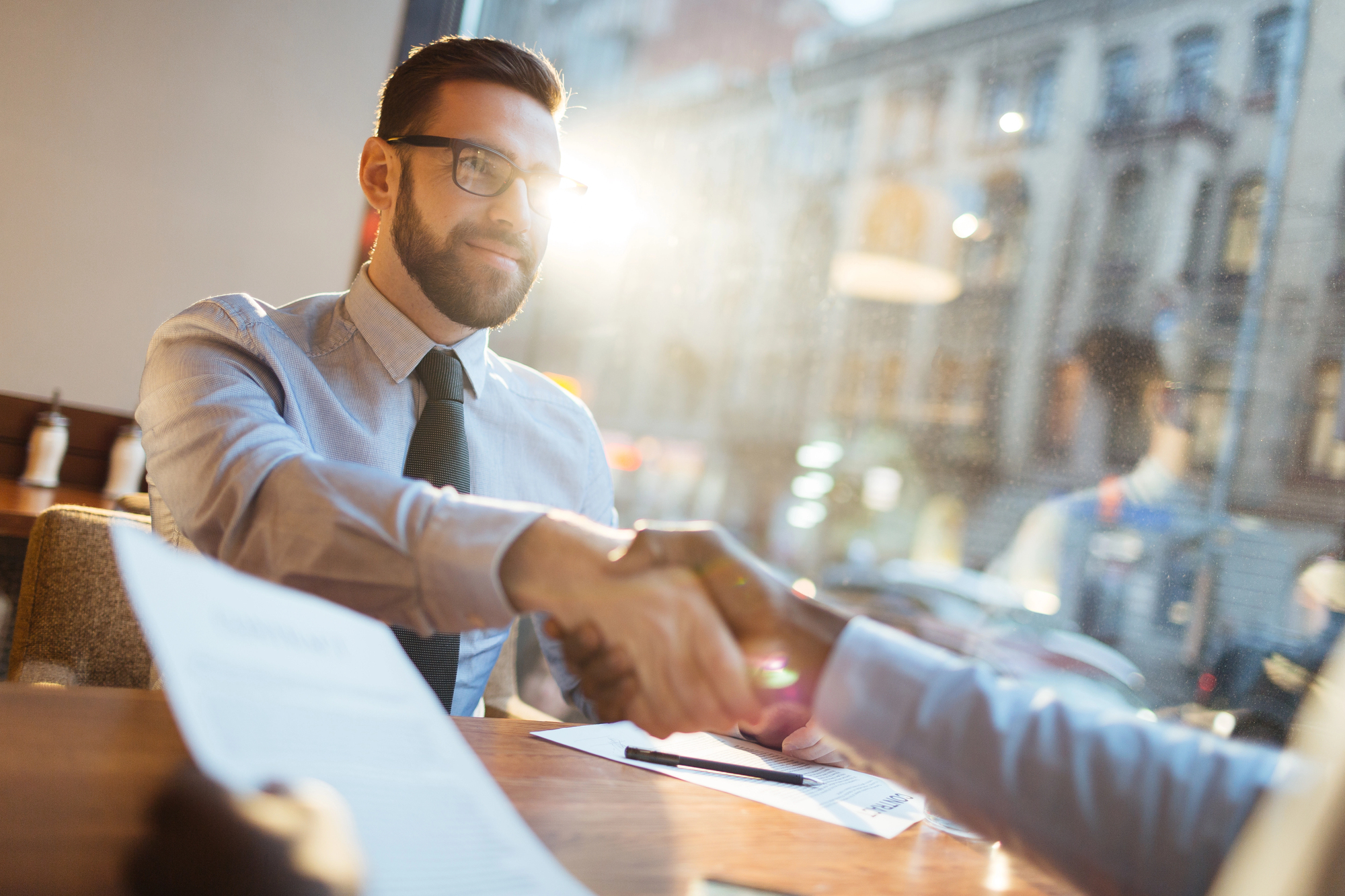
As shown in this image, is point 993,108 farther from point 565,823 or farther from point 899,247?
point 565,823

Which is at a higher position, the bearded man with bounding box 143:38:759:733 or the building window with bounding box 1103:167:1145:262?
the building window with bounding box 1103:167:1145:262

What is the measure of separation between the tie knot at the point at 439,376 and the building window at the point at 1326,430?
2129mm

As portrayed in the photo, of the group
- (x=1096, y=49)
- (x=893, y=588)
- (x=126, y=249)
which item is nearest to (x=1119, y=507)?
(x=126, y=249)

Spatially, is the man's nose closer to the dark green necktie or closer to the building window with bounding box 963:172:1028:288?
the dark green necktie

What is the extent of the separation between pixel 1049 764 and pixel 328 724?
0.47m

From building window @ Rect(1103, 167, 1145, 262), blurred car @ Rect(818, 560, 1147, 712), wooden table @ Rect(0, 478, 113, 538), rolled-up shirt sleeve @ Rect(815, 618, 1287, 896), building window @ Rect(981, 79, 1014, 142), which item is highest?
building window @ Rect(981, 79, 1014, 142)

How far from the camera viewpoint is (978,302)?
37.0 feet

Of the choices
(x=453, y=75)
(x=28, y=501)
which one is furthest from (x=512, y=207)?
(x=28, y=501)

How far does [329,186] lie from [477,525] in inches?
93.5

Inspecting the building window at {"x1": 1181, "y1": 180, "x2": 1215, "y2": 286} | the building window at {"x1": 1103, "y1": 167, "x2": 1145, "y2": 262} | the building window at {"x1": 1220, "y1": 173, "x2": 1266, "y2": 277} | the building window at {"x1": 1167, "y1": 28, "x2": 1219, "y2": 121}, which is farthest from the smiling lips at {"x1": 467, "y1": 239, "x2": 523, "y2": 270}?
the building window at {"x1": 1103, "y1": 167, "x2": 1145, "y2": 262}

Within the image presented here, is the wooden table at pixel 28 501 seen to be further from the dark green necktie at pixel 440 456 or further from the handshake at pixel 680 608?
the handshake at pixel 680 608

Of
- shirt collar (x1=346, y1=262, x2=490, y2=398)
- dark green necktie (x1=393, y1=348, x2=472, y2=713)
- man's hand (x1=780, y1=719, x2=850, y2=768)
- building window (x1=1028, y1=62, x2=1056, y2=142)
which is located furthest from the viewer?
building window (x1=1028, y1=62, x2=1056, y2=142)

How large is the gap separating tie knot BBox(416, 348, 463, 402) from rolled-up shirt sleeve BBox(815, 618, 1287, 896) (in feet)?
2.76

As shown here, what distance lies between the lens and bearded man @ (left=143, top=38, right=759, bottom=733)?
0.73 metres
